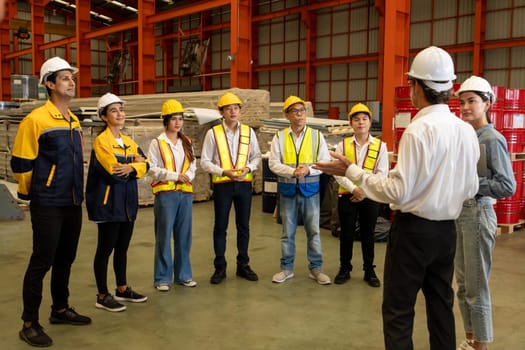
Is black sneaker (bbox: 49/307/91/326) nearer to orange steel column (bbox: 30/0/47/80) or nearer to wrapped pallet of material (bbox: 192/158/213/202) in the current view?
wrapped pallet of material (bbox: 192/158/213/202)

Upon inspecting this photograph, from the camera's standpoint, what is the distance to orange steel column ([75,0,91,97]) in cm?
1939

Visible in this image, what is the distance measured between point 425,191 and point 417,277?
0.43 m

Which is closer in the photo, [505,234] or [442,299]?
[442,299]

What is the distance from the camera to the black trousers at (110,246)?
419 cm

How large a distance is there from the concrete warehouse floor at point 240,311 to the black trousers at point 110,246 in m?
0.33

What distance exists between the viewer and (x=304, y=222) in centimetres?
525

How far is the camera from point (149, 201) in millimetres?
10023

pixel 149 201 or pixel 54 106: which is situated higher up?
pixel 54 106

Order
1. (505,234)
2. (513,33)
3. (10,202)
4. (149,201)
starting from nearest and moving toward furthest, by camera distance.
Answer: (505,234)
(10,202)
(149,201)
(513,33)

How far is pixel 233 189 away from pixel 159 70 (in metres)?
25.2

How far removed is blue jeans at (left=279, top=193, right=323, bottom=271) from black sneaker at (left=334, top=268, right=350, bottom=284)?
0.21 m

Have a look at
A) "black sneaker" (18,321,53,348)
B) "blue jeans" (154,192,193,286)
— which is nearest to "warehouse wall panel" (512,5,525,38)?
"blue jeans" (154,192,193,286)

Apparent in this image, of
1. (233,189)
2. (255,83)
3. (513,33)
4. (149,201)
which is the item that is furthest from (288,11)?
(233,189)

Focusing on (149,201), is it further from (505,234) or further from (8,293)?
(505,234)
